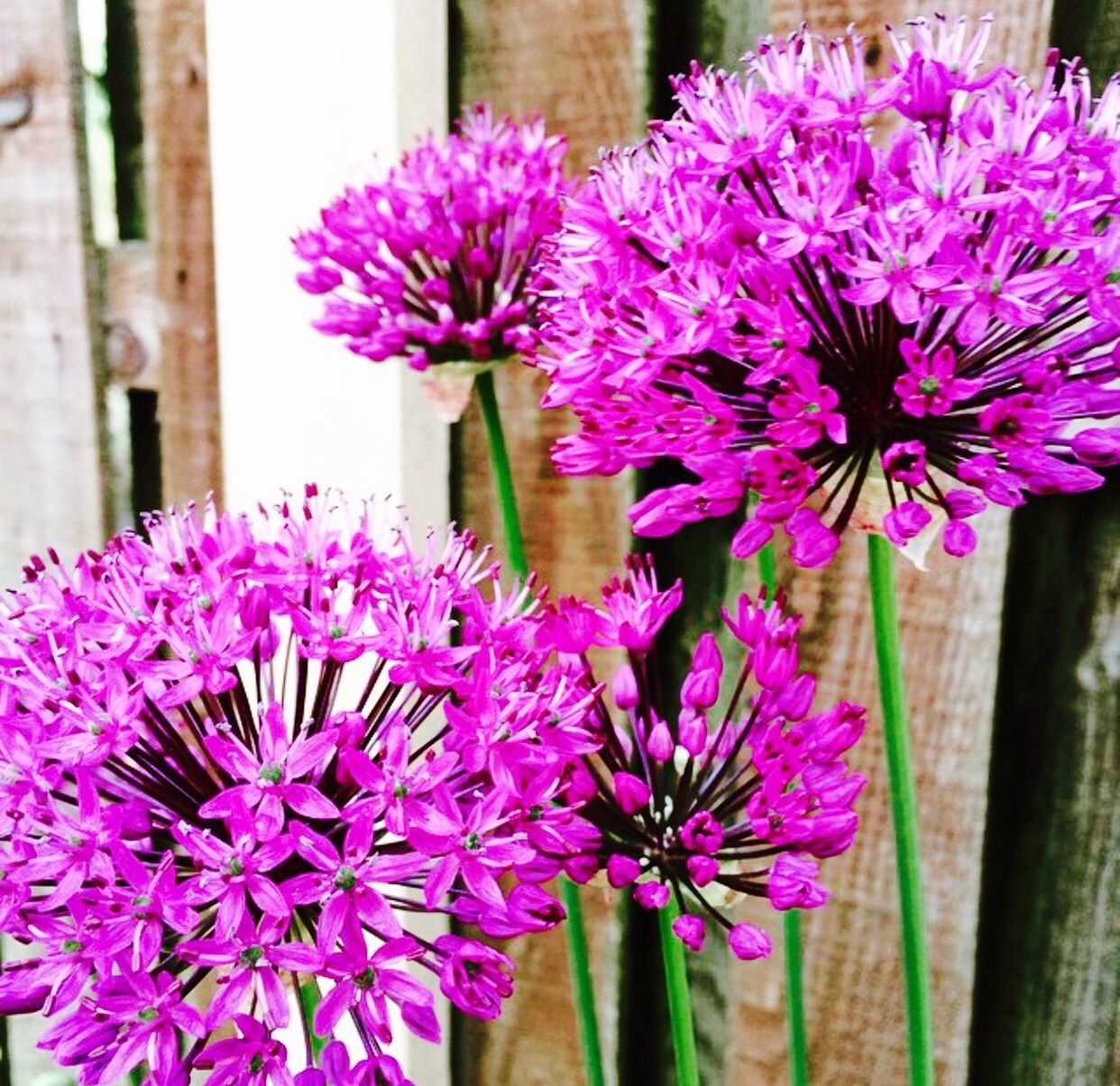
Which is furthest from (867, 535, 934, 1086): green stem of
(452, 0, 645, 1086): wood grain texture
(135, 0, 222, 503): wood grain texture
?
(135, 0, 222, 503): wood grain texture

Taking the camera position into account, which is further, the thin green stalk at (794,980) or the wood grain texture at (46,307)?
the wood grain texture at (46,307)

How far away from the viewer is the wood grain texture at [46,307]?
1019 millimetres

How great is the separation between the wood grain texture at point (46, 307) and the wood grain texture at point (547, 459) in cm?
40

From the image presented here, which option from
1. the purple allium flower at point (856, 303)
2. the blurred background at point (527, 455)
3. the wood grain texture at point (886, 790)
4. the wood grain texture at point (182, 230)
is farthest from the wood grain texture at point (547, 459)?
the purple allium flower at point (856, 303)

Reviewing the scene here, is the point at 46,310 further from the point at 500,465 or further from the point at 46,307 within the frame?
the point at 500,465

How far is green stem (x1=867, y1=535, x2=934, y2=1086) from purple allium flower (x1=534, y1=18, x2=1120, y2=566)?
25 mm

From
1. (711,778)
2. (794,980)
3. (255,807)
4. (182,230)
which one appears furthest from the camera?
(182,230)

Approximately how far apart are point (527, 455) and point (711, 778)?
458 mm

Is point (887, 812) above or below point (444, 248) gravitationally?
below

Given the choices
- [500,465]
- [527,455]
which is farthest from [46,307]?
[500,465]

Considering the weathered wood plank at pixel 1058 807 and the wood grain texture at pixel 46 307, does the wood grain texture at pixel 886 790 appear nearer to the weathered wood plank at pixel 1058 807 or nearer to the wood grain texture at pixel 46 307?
the weathered wood plank at pixel 1058 807

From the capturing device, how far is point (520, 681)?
399 millimetres

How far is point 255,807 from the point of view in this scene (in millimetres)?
364

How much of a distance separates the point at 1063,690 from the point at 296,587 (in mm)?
518
